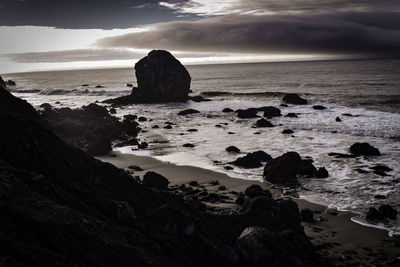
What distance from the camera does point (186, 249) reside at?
9.34m

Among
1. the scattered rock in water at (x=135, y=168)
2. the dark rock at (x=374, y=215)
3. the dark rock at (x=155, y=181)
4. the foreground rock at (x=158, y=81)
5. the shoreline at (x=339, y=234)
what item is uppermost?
the foreground rock at (x=158, y=81)

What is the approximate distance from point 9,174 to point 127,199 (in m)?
3.35

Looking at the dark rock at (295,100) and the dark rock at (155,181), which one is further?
the dark rock at (295,100)

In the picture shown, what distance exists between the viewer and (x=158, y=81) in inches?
2562

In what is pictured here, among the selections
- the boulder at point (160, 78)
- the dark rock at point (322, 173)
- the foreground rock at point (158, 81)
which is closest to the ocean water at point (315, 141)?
the dark rock at point (322, 173)

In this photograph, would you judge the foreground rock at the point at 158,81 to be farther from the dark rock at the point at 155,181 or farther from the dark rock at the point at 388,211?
the dark rock at the point at 388,211

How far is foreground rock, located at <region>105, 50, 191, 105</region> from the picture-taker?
211 feet

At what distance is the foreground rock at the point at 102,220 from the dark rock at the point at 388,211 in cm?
465

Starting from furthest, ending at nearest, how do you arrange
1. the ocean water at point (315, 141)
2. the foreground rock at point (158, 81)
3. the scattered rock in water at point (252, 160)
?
the foreground rock at point (158, 81), the scattered rock in water at point (252, 160), the ocean water at point (315, 141)

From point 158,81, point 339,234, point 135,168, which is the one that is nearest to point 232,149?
point 135,168

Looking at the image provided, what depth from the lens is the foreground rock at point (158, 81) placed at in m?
64.2

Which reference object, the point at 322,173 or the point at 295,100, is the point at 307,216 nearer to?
the point at 322,173

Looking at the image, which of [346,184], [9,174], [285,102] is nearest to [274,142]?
[346,184]

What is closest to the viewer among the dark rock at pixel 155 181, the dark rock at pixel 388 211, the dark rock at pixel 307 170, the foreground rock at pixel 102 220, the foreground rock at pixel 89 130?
the foreground rock at pixel 102 220
